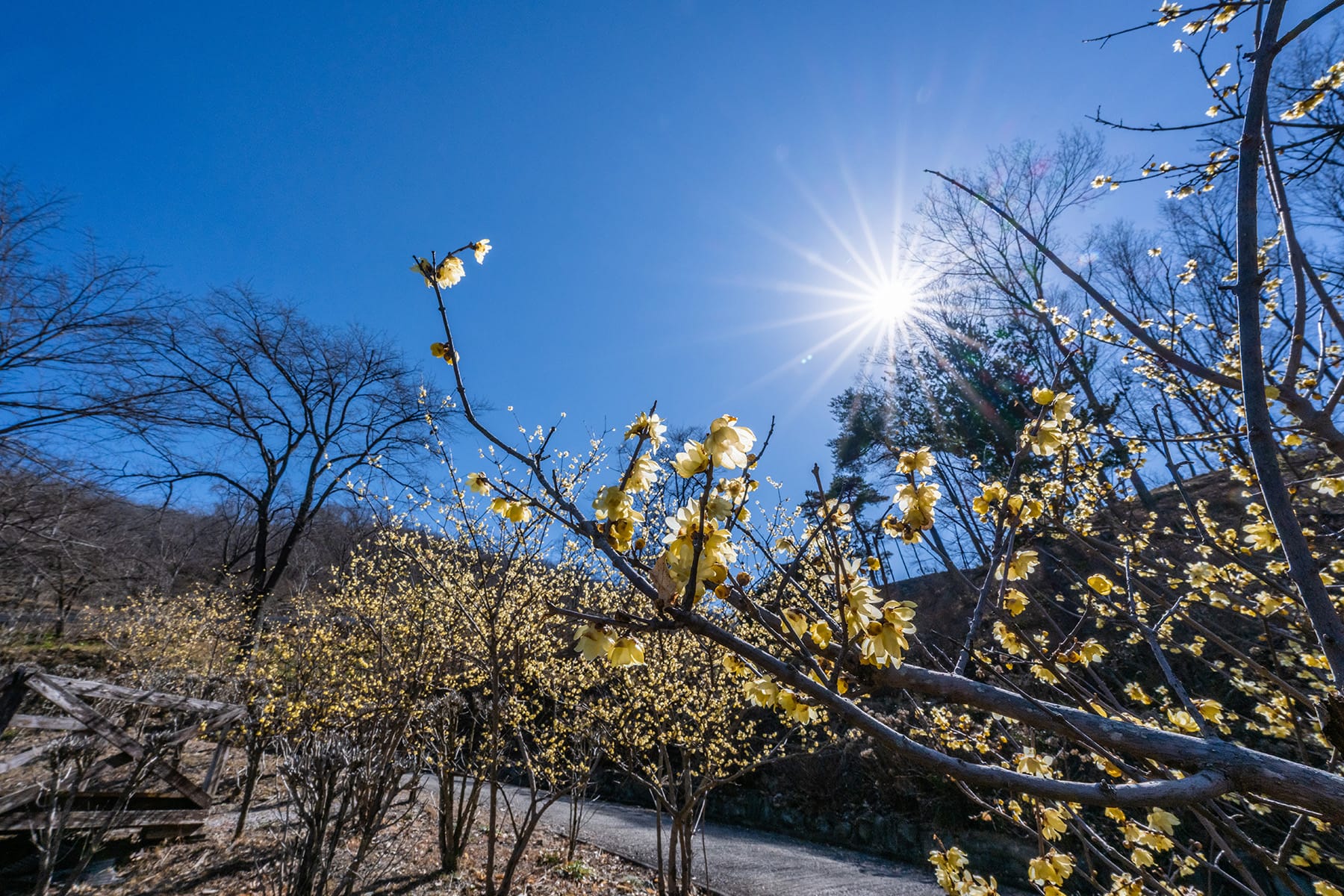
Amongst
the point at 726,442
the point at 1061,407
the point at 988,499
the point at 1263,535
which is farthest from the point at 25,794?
the point at 1263,535

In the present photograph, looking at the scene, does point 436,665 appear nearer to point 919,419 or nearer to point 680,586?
point 680,586

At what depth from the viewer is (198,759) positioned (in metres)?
8.82

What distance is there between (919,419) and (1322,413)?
40.9 feet

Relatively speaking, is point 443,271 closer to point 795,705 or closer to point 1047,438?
point 795,705

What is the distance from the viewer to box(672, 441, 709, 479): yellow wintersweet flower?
4.15ft

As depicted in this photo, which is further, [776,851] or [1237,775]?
[776,851]

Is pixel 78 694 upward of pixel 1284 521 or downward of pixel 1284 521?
downward

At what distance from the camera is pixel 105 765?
5.35 metres

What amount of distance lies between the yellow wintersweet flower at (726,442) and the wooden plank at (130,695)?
5964mm

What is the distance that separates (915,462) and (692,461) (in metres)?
0.87

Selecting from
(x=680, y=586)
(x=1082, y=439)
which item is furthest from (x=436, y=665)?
(x=1082, y=439)

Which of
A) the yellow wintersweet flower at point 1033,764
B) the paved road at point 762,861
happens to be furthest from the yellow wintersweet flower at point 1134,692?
the paved road at point 762,861

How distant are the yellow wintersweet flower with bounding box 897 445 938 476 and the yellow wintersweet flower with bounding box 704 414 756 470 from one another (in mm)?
700

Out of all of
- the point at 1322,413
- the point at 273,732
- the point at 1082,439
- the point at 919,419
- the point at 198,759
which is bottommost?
the point at 198,759
